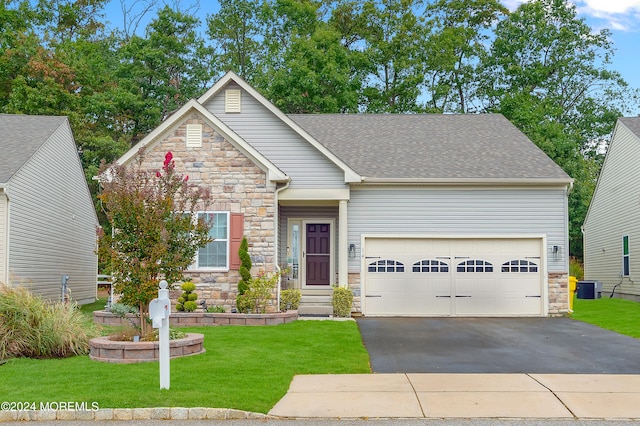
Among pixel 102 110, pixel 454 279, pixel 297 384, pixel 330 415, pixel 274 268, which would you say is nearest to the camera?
pixel 330 415

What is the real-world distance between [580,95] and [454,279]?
26.1 m

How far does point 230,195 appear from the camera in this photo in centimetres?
1706

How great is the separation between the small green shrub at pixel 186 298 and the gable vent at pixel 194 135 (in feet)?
10.9

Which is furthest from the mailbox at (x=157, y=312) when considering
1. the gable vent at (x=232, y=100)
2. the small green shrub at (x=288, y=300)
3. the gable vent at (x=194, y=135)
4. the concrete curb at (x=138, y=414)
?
the gable vent at (x=232, y=100)

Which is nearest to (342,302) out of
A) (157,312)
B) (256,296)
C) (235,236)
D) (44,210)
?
(256,296)

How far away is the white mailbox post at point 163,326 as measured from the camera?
28.0ft

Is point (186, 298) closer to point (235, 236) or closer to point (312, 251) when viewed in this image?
point (235, 236)

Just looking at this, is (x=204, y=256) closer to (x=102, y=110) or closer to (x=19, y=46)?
(x=102, y=110)

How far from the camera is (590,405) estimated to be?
8.12 metres

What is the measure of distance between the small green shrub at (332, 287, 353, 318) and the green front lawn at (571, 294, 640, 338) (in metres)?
5.72

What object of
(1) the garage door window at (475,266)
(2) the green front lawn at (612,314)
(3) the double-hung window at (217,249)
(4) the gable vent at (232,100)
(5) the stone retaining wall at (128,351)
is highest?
(4) the gable vent at (232,100)

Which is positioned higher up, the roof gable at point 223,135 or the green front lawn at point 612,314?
the roof gable at point 223,135

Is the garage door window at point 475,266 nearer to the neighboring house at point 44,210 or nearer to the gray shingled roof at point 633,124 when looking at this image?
the gray shingled roof at point 633,124

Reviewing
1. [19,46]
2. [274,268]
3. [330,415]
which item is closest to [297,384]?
[330,415]
